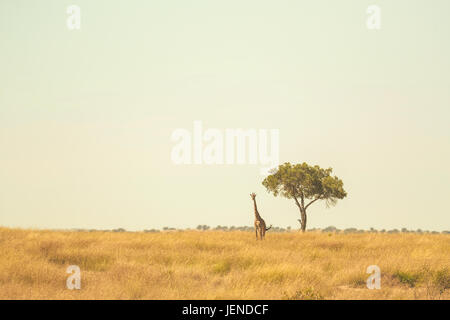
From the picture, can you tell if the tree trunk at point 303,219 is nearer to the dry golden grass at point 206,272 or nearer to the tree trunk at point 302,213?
the tree trunk at point 302,213

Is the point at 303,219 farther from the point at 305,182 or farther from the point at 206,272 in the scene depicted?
the point at 206,272

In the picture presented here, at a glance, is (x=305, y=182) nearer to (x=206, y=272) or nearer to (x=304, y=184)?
(x=304, y=184)

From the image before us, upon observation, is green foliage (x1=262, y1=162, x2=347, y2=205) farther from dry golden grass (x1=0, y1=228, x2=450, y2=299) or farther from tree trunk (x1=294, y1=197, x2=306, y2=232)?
dry golden grass (x1=0, y1=228, x2=450, y2=299)

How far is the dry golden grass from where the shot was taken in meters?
12.3

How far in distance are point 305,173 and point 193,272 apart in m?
28.4

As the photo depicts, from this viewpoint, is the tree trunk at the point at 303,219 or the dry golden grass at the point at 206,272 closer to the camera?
the dry golden grass at the point at 206,272

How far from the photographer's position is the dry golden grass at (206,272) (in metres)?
12.3

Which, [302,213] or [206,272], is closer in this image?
[206,272]

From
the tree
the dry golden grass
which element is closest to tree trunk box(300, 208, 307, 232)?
the tree

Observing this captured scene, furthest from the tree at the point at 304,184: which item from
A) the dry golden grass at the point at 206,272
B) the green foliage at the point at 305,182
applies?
the dry golden grass at the point at 206,272

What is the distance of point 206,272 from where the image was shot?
15219 millimetres

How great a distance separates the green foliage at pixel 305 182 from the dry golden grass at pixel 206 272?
20751 millimetres

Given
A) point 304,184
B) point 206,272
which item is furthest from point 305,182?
point 206,272

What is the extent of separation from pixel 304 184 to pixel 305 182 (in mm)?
338
